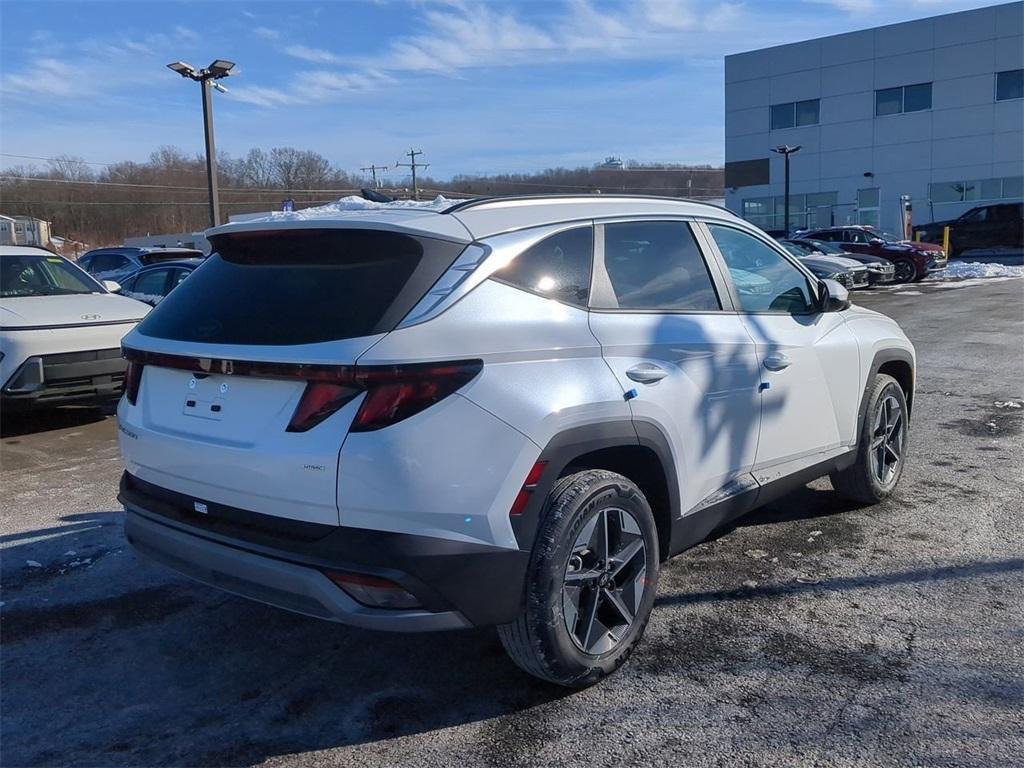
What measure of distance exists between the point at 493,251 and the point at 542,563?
1.08 m

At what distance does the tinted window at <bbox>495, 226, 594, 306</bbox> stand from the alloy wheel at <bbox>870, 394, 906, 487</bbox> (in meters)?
2.46

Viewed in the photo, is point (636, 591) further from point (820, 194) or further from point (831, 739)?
point (820, 194)

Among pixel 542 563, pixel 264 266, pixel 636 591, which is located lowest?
pixel 636 591

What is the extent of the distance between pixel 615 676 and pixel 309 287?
183 cm

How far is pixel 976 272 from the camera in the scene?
2598 cm

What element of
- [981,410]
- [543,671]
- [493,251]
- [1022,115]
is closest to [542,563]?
[543,671]

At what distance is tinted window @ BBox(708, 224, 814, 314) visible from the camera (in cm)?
422

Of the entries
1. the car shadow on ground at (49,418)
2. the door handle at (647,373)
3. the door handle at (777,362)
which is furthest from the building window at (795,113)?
the door handle at (647,373)

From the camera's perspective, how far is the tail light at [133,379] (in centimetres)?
345

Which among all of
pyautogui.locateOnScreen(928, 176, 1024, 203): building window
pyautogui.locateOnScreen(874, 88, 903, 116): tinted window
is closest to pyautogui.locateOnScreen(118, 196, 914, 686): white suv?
pyautogui.locateOnScreen(928, 176, 1024, 203): building window

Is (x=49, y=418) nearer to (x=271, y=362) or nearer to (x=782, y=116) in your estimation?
(x=271, y=362)

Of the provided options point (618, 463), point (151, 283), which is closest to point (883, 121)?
point (151, 283)

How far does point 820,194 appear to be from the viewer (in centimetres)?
4656

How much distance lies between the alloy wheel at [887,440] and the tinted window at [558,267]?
8.06ft
